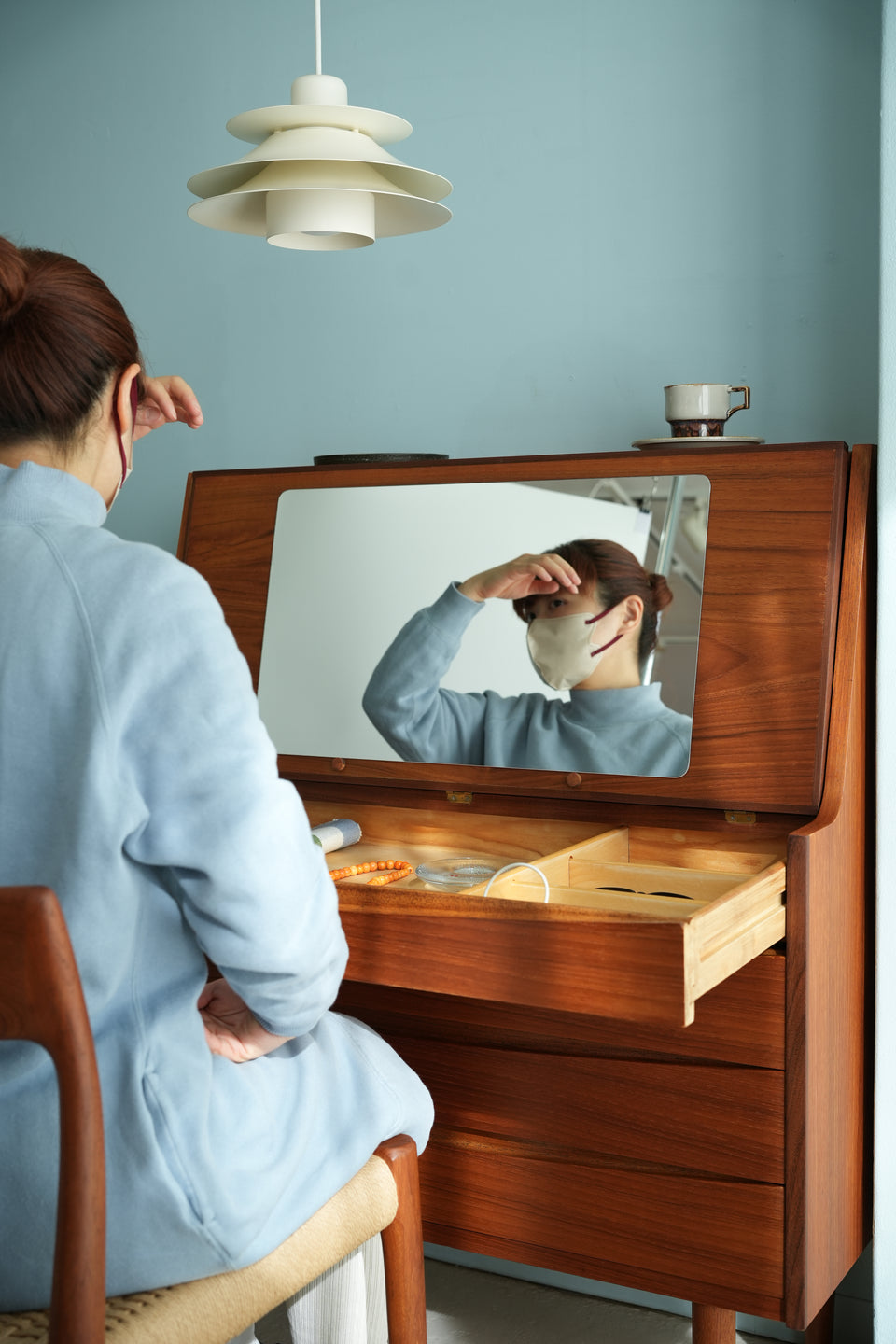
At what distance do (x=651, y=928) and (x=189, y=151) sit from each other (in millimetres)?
1937

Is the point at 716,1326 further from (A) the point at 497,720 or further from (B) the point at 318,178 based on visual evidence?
(B) the point at 318,178

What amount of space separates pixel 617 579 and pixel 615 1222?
833mm

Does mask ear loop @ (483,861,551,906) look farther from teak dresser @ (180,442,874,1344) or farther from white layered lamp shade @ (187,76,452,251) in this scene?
white layered lamp shade @ (187,76,452,251)

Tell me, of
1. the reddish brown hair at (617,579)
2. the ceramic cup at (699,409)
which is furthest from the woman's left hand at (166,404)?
the ceramic cup at (699,409)

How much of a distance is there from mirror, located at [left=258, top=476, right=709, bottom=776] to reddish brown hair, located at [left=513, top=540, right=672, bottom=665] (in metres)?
0.01

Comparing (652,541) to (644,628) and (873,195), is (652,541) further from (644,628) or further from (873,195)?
(873,195)

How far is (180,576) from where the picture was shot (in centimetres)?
97

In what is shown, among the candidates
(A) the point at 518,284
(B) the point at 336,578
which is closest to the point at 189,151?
(A) the point at 518,284

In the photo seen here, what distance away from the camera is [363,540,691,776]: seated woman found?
5.52ft

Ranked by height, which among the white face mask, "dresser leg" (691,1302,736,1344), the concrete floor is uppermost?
the white face mask

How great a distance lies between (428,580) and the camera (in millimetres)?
1858

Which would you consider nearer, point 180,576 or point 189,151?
point 180,576

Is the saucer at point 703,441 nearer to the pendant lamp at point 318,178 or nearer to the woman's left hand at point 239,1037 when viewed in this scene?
the pendant lamp at point 318,178

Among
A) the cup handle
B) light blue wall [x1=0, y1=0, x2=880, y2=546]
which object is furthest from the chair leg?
light blue wall [x1=0, y1=0, x2=880, y2=546]
